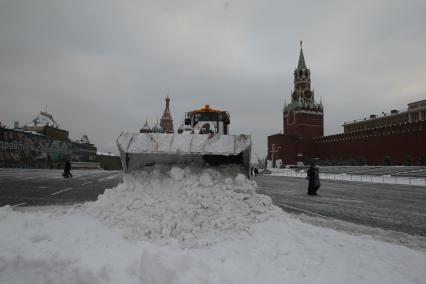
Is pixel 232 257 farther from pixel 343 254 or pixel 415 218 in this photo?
pixel 415 218

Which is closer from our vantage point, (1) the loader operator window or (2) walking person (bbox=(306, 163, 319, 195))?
(1) the loader operator window

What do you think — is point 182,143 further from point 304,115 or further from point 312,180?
point 304,115

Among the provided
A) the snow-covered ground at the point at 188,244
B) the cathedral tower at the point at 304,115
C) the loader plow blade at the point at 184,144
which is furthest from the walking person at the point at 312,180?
the cathedral tower at the point at 304,115

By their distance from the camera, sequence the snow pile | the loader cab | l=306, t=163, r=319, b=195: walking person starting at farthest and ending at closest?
l=306, t=163, r=319, b=195: walking person → the loader cab → the snow pile

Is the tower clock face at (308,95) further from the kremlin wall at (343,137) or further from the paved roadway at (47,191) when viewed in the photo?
the paved roadway at (47,191)

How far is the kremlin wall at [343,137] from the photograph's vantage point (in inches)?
2140

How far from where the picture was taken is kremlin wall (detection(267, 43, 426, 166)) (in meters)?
54.3

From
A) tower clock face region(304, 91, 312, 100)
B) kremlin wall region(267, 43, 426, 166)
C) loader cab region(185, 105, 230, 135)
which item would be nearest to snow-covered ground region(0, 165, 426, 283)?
loader cab region(185, 105, 230, 135)

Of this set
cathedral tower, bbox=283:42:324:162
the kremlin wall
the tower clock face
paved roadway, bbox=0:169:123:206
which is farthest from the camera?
the tower clock face

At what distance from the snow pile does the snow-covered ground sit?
1cm

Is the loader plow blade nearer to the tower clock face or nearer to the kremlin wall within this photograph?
the kremlin wall

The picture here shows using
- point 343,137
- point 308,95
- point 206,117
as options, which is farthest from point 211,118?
point 308,95

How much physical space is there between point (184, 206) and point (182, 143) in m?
1.29

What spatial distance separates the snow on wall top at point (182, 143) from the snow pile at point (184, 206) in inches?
13.9
